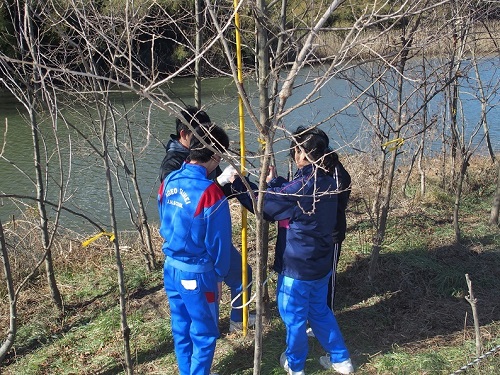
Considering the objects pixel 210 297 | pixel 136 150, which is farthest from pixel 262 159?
pixel 136 150

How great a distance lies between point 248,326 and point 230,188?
3.97ft

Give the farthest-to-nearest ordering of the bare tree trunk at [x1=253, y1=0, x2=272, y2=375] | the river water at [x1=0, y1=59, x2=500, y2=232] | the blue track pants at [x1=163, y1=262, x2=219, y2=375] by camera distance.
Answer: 1. the river water at [x1=0, y1=59, x2=500, y2=232]
2. the blue track pants at [x1=163, y1=262, x2=219, y2=375]
3. the bare tree trunk at [x1=253, y1=0, x2=272, y2=375]

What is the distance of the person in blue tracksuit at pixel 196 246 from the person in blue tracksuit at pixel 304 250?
0.70 ft

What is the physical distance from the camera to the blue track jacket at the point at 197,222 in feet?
9.80

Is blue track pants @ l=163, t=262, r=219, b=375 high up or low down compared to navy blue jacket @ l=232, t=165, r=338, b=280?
down

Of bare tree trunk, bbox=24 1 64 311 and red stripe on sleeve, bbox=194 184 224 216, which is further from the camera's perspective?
bare tree trunk, bbox=24 1 64 311

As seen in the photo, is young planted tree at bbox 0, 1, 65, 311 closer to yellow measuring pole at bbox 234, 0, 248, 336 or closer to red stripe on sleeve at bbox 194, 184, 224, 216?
red stripe on sleeve at bbox 194, 184, 224, 216

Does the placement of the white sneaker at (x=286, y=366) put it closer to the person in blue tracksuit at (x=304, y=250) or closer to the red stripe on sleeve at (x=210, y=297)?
the person in blue tracksuit at (x=304, y=250)

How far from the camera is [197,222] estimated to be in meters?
2.99

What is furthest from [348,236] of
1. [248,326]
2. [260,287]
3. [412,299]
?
[260,287]

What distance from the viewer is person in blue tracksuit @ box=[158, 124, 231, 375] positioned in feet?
9.85

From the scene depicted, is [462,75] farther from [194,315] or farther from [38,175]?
[38,175]

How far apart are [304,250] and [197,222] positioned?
0.67 metres

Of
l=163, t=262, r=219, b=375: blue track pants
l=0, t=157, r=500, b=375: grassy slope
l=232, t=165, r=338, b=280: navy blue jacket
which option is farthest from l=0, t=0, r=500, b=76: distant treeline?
l=0, t=157, r=500, b=375: grassy slope
